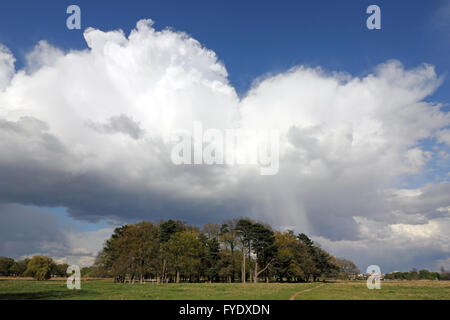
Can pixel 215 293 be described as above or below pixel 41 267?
above

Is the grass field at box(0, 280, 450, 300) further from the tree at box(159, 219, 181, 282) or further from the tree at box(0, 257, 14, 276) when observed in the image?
the tree at box(0, 257, 14, 276)

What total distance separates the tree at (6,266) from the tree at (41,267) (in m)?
36.8

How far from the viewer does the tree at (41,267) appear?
114188 millimetres

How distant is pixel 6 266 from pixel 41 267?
152 ft

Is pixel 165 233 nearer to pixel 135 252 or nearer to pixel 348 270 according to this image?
pixel 135 252

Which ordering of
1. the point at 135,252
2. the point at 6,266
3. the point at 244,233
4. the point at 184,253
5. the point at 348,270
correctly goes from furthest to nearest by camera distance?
the point at 348,270, the point at 6,266, the point at 244,233, the point at 184,253, the point at 135,252

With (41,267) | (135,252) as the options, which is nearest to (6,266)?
(41,267)

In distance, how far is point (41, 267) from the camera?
115188 millimetres
